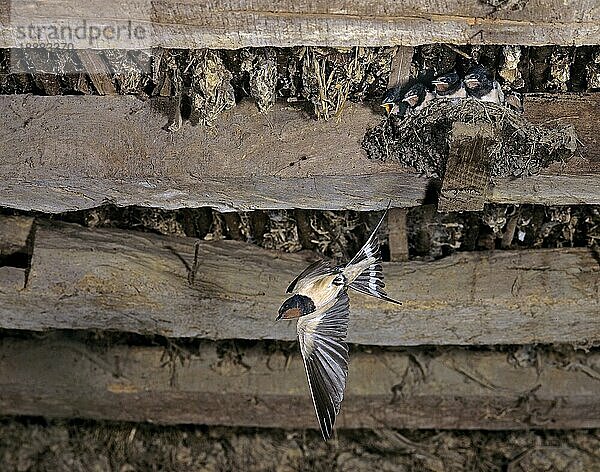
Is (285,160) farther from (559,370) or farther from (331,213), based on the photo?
(559,370)

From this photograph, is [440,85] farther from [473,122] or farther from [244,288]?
[244,288]

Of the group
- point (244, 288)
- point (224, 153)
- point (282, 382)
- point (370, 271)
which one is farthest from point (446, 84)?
point (282, 382)

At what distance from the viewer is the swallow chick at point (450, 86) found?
4.26 ft

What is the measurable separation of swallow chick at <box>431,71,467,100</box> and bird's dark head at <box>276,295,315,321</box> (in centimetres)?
46

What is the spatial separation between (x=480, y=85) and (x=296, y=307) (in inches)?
20.5

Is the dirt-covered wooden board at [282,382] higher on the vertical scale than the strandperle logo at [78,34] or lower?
lower

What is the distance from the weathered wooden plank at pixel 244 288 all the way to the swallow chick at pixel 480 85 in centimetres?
63

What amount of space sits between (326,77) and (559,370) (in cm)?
141

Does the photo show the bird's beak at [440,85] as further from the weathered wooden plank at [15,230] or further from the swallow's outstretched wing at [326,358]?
the weathered wooden plank at [15,230]

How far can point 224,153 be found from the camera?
141 centimetres

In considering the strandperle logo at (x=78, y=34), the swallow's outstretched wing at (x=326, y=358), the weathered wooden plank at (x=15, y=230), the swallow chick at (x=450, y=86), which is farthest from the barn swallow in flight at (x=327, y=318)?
the weathered wooden plank at (x=15, y=230)

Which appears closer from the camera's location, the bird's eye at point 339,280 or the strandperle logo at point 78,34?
the strandperle logo at point 78,34

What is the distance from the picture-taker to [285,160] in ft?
4.60

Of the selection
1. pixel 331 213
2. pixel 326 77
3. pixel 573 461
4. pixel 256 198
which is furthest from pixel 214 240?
pixel 573 461
